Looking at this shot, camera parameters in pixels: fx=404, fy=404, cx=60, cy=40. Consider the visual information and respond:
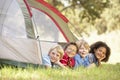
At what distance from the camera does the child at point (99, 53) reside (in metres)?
7.58

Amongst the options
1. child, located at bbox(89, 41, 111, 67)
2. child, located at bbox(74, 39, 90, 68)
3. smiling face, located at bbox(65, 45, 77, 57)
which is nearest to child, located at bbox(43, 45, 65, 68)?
smiling face, located at bbox(65, 45, 77, 57)

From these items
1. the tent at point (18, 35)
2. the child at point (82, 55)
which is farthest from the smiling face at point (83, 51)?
the tent at point (18, 35)

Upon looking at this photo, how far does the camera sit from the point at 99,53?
25.0 ft

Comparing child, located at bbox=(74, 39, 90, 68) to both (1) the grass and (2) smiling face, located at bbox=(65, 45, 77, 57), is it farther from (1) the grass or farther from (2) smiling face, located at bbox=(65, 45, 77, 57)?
(1) the grass

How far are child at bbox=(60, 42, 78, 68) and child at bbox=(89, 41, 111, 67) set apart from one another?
43 centimetres

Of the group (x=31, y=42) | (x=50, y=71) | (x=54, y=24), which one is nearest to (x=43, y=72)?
(x=50, y=71)

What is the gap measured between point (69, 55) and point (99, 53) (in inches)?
Result: 25.3

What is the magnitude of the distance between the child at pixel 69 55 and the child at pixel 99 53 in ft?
1.40

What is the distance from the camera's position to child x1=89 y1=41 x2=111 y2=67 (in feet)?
24.9

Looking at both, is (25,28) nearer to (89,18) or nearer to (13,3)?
(13,3)

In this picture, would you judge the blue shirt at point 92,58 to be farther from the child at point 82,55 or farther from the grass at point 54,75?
Answer: the grass at point 54,75

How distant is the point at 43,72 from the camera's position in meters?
6.16

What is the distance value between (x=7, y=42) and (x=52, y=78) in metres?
1.65

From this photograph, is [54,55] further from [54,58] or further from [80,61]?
[80,61]
